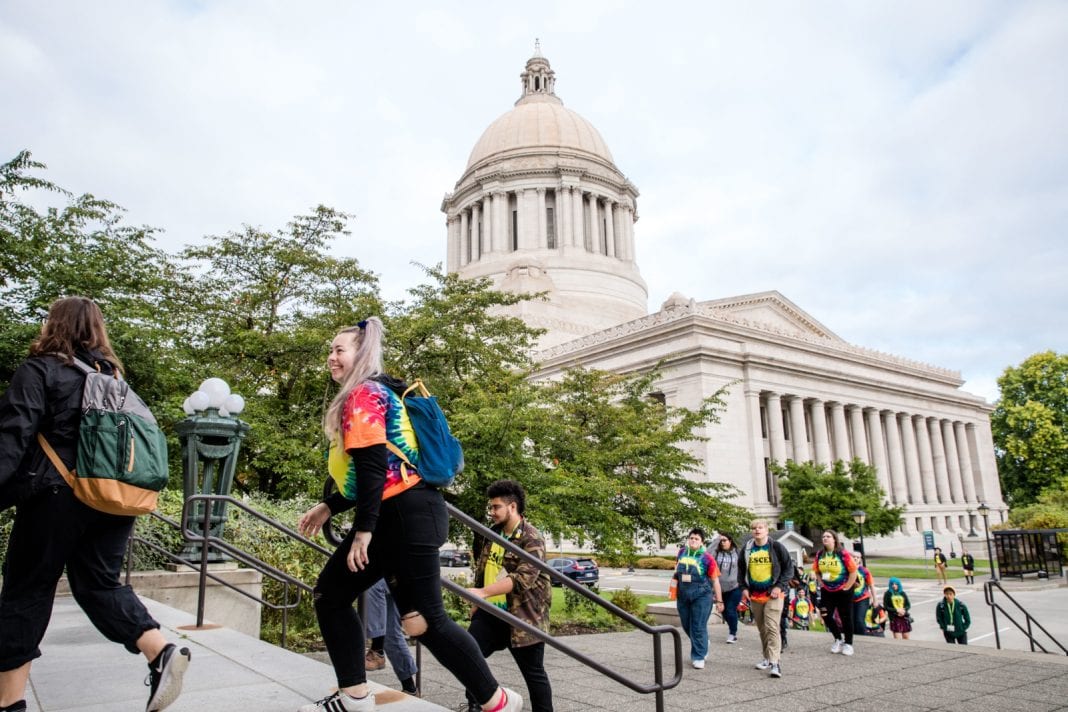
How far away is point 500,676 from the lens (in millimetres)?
8828

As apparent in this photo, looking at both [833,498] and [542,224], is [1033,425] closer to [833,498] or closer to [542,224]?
[833,498]

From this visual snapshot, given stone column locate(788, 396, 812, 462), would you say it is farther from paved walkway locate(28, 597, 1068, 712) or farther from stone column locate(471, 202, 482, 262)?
paved walkway locate(28, 597, 1068, 712)

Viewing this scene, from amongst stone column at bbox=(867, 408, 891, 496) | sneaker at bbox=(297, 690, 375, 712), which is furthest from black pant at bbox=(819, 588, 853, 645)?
stone column at bbox=(867, 408, 891, 496)

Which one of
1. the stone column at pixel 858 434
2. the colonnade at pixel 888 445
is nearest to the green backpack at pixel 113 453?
the colonnade at pixel 888 445

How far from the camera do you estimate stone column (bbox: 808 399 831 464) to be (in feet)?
142

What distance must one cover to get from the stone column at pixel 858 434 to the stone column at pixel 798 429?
5513 millimetres

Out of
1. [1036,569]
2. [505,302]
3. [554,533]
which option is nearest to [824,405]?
[1036,569]

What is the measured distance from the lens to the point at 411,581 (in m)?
3.69

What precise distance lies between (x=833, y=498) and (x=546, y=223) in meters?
34.6

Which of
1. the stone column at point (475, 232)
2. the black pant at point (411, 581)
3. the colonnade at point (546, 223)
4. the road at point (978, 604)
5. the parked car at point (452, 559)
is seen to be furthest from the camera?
the stone column at point (475, 232)

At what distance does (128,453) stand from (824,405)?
1823 inches

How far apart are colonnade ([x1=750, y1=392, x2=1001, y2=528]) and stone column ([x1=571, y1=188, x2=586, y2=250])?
73.7 ft

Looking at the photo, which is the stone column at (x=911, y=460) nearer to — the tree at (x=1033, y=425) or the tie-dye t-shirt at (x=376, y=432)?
the tree at (x=1033, y=425)

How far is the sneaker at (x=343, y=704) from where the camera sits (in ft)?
12.8
